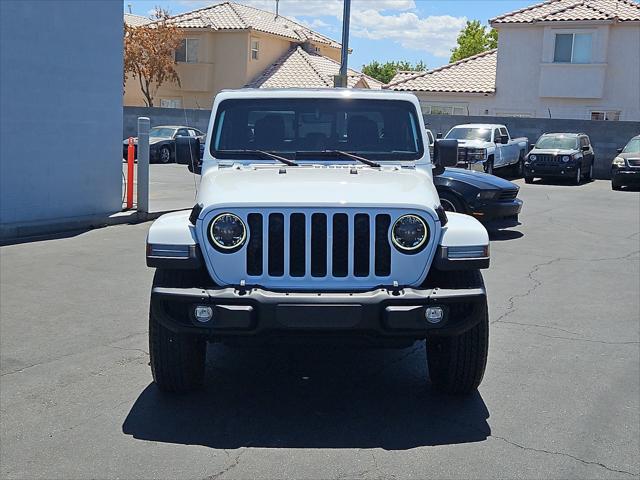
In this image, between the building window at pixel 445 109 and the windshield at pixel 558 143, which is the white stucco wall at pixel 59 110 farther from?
the building window at pixel 445 109

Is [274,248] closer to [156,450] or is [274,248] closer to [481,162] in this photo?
[156,450]

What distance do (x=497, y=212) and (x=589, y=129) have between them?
17.7 meters

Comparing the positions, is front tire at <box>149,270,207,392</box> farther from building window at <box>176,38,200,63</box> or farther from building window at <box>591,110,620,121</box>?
building window at <box>176,38,200,63</box>

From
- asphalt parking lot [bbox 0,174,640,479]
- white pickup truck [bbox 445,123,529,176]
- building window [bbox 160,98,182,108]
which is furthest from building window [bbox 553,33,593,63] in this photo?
asphalt parking lot [bbox 0,174,640,479]

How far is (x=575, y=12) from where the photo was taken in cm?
3559

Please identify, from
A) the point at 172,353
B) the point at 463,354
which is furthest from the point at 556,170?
the point at 172,353

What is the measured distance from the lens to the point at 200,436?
475 centimetres

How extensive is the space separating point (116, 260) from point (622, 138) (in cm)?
2207

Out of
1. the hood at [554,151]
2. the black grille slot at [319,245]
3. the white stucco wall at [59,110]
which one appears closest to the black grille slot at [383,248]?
the black grille slot at [319,245]

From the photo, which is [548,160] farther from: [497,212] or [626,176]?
[497,212]

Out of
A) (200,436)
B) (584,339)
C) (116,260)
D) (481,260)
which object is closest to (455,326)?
(481,260)

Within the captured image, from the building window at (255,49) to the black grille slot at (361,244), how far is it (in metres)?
41.3

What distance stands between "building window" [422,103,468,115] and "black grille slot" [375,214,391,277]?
34.8m

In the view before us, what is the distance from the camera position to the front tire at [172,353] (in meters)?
4.96
